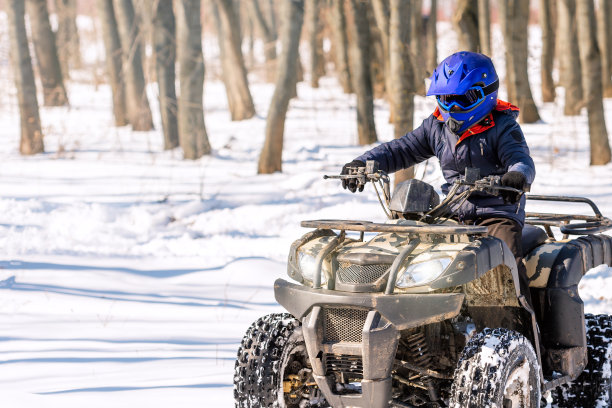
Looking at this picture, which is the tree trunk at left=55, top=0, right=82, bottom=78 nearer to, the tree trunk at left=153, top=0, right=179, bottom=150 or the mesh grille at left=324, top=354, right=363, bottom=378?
the tree trunk at left=153, top=0, right=179, bottom=150

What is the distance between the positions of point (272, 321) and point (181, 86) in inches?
478

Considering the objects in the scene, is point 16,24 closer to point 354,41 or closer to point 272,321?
point 354,41

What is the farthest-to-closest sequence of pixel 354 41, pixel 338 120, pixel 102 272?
pixel 338 120, pixel 354 41, pixel 102 272

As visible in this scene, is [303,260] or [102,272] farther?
[102,272]

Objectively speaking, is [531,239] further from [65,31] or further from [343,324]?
[65,31]

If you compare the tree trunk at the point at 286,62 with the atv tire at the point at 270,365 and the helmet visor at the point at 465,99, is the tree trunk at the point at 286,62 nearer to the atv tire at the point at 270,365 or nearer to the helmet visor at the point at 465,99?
the helmet visor at the point at 465,99

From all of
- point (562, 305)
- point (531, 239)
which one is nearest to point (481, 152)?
point (531, 239)

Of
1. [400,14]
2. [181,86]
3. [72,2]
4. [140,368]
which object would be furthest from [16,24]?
[72,2]

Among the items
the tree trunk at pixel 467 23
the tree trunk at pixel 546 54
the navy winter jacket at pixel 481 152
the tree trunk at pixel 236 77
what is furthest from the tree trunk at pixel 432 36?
the navy winter jacket at pixel 481 152

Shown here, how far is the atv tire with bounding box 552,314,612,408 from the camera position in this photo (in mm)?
4660

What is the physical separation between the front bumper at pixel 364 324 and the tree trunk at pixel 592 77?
1133cm

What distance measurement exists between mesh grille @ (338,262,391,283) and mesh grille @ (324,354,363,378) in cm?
33

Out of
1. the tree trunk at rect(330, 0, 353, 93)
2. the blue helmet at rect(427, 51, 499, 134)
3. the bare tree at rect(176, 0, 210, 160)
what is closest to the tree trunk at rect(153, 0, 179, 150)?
the bare tree at rect(176, 0, 210, 160)

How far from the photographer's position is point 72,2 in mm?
34312
